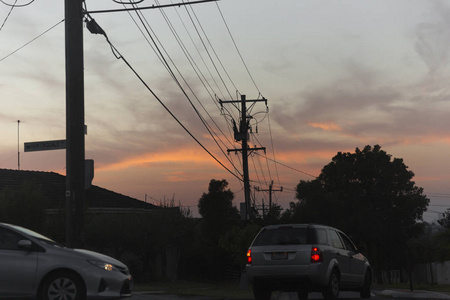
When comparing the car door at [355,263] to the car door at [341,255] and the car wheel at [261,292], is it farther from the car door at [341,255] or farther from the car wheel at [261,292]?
the car wheel at [261,292]

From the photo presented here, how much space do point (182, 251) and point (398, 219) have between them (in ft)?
98.4

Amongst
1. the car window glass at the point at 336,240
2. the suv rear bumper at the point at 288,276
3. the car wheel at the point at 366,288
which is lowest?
the car wheel at the point at 366,288

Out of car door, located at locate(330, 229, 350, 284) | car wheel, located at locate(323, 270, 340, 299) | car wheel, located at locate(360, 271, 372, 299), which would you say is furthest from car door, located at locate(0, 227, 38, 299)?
car wheel, located at locate(360, 271, 372, 299)

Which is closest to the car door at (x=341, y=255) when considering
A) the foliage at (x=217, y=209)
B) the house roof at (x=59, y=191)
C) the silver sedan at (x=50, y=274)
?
the silver sedan at (x=50, y=274)

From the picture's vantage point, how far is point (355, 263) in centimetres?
1644

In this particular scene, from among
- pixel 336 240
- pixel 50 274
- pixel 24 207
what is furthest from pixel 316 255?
pixel 24 207

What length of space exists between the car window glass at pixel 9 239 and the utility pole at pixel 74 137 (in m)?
3.00

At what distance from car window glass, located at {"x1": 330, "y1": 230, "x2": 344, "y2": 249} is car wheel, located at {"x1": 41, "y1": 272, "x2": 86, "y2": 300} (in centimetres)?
668

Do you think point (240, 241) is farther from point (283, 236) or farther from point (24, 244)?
point (24, 244)

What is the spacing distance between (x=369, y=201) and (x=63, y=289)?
177ft

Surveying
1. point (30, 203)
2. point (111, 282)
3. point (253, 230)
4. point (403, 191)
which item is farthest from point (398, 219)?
point (111, 282)

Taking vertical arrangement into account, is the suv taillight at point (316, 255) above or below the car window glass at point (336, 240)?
below

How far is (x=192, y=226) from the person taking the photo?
38.3 metres

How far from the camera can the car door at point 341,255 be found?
49.6 feet
